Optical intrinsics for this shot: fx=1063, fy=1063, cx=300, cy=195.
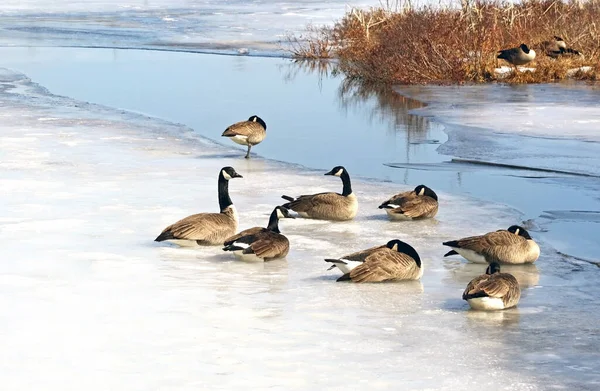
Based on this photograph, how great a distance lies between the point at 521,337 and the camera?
7.14 meters

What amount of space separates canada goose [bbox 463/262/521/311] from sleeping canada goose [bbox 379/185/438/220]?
2914 mm

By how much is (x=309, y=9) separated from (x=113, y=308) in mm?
39866

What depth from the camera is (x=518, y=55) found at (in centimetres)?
2320

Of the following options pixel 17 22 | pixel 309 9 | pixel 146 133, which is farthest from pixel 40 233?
pixel 309 9

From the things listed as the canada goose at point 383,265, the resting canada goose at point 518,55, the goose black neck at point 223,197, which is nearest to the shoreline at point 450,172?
the canada goose at point 383,265

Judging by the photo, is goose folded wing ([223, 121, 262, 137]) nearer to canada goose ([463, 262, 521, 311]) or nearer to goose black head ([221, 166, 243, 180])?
goose black head ([221, 166, 243, 180])

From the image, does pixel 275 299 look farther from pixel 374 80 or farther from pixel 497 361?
pixel 374 80

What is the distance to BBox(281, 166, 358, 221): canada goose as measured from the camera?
10766 millimetres

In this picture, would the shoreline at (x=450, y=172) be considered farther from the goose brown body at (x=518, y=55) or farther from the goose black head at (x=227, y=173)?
the goose brown body at (x=518, y=55)

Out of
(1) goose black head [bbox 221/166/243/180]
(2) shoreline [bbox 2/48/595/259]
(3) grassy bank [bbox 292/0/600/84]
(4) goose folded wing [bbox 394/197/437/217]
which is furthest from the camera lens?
(3) grassy bank [bbox 292/0/600/84]

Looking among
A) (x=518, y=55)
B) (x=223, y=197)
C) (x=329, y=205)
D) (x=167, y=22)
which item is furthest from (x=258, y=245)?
(x=167, y=22)

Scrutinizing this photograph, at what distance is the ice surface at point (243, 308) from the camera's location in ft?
20.7

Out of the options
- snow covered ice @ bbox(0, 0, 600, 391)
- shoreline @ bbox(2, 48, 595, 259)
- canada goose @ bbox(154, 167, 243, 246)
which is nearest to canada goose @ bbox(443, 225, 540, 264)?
snow covered ice @ bbox(0, 0, 600, 391)

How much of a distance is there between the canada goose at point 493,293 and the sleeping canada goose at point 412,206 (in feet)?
9.56
